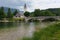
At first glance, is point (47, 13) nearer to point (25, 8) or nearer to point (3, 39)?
point (25, 8)

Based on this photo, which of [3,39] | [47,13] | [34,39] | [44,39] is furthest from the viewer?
[47,13]

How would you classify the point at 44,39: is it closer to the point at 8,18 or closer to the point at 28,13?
the point at 8,18

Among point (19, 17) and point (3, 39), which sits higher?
point (3, 39)

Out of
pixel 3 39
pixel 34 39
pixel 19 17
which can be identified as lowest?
pixel 19 17

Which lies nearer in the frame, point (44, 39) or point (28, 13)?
point (44, 39)

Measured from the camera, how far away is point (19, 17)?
82.8 metres

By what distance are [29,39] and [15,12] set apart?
76.8 metres

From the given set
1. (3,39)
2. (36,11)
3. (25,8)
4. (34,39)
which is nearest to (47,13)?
(36,11)

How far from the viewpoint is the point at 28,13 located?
8225 cm

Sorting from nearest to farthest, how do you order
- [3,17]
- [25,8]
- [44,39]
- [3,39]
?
[44,39] → [3,39] → [3,17] → [25,8]

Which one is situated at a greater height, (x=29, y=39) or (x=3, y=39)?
(x=29, y=39)

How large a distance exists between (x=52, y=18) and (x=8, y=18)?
53.7 feet

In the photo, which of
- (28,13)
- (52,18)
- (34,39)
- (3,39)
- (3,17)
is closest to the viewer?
(34,39)

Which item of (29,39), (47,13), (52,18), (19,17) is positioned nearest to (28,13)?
(19,17)
